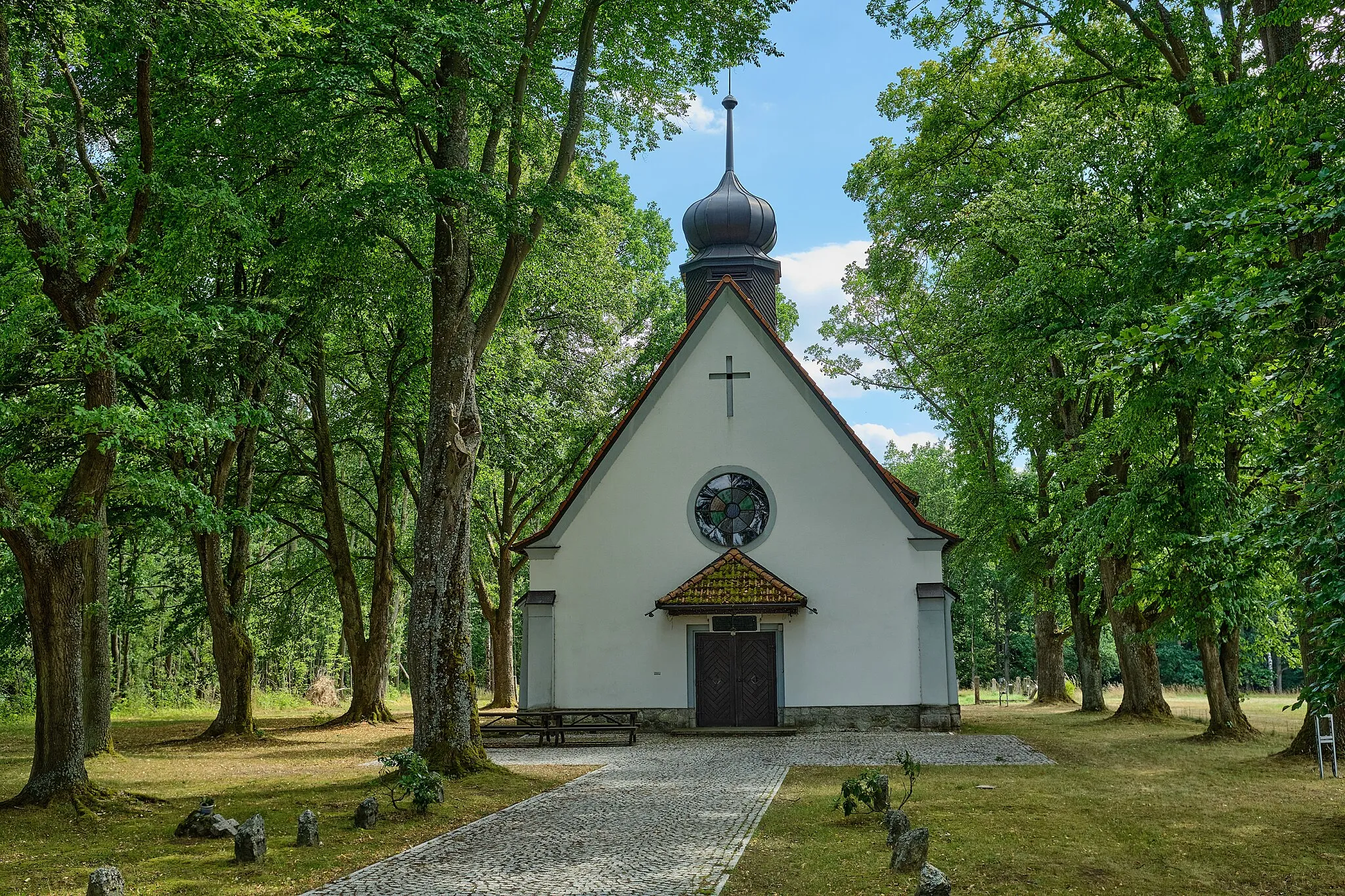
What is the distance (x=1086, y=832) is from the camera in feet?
30.9

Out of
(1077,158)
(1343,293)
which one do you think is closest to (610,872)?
(1343,293)

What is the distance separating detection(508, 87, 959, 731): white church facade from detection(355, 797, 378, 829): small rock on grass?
1139 centimetres

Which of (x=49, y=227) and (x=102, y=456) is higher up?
(x=49, y=227)

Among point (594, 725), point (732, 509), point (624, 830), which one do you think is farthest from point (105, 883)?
point (732, 509)

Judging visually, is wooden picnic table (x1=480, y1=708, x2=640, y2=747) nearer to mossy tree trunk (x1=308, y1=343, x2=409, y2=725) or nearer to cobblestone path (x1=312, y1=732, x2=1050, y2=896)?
cobblestone path (x1=312, y1=732, x2=1050, y2=896)

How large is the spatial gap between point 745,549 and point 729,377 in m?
3.97

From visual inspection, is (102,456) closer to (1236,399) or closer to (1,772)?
(1,772)

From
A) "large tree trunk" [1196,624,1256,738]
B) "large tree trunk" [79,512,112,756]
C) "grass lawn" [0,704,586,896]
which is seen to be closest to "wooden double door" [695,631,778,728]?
"grass lawn" [0,704,586,896]

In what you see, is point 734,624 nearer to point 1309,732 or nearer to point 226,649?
point 226,649

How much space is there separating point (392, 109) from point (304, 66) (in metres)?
1.25

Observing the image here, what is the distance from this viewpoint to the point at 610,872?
802 centimetres

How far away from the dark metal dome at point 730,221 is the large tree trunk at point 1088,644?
12474 mm

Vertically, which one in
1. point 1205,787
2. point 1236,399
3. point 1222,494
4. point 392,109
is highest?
point 392,109

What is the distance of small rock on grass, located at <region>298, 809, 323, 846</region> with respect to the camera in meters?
8.98
